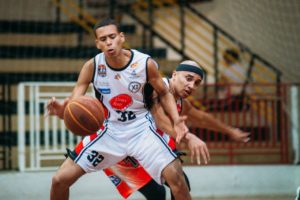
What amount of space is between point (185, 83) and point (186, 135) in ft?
3.26

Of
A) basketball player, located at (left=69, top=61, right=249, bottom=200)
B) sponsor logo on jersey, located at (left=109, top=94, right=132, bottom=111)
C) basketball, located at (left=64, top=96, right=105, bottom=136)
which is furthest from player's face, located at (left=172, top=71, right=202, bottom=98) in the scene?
basketball, located at (left=64, top=96, right=105, bottom=136)

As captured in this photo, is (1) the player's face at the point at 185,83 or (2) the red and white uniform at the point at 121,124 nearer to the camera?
(2) the red and white uniform at the point at 121,124

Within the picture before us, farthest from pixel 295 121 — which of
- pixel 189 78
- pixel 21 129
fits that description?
pixel 189 78

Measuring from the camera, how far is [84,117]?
588cm

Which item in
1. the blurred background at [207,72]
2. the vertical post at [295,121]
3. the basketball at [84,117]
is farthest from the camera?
the vertical post at [295,121]

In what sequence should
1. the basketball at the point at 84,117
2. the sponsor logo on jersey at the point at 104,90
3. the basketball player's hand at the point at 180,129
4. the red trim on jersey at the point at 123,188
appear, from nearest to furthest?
the basketball player's hand at the point at 180,129, the basketball at the point at 84,117, the sponsor logo on jersey at the point at 104,90, the red trim on jersey at the point at 123,188

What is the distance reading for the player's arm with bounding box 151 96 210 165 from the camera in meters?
5.38

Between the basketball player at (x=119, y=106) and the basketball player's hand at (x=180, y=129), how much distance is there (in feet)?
1.62

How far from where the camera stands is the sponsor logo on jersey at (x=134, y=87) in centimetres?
622

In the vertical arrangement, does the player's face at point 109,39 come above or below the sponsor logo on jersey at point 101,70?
above

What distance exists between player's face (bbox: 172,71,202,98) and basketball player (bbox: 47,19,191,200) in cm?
26

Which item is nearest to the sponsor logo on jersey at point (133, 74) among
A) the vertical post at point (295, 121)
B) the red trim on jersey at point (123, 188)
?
the red trim on jersey at point (123, 188)

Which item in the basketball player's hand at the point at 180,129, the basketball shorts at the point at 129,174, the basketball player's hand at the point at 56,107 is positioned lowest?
the basketball shorts at the point at 129,174

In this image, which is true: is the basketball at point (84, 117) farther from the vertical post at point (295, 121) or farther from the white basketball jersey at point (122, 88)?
the vertical post at point (295, 121)
